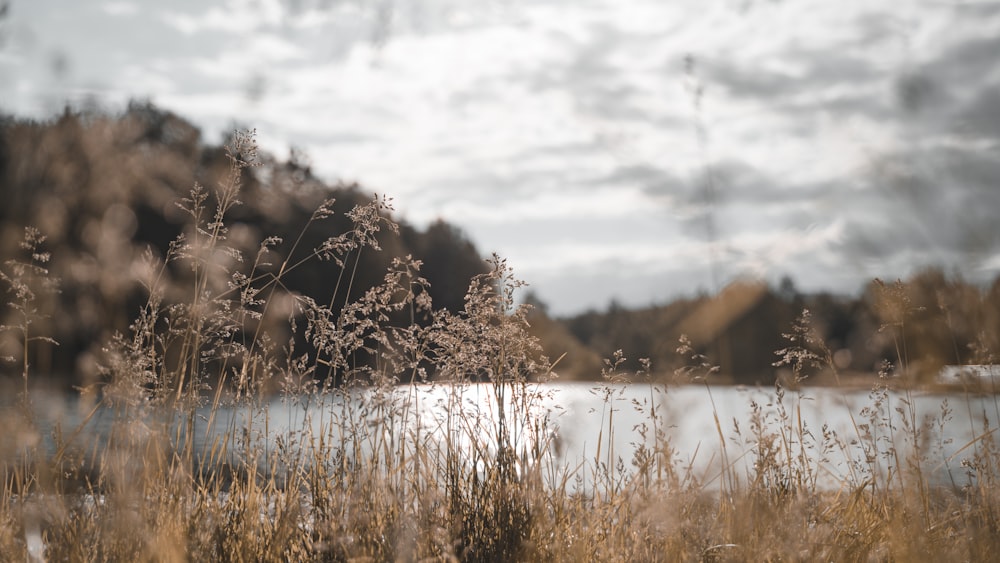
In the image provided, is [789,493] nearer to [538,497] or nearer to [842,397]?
[842,397]

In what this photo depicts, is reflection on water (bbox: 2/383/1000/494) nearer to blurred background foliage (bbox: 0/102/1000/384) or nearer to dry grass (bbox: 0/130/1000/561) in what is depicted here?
dry grass (bbox: 0/130/1000/561)

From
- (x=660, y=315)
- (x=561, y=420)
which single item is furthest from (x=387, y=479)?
(x=660, y=315)

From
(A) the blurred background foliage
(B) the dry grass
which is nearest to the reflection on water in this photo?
(B) the dry grass

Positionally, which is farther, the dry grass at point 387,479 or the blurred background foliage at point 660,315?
the blurred background foliage at point 660,315

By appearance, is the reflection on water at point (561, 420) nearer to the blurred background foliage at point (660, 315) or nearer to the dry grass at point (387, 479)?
the dry grass at point (387, 479)

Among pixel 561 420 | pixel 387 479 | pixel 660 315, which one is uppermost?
pixel 660 315

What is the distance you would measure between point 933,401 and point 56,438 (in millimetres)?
3495

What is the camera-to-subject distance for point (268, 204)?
27.9 metres

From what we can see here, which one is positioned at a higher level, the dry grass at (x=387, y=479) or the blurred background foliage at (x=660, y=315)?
the blurred background foliage at (x=660, y=315)

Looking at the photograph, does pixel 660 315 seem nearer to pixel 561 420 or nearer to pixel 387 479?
pixel 561 420

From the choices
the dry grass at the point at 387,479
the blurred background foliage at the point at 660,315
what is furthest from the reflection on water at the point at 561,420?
the blurred background foliage at the point at 660,315

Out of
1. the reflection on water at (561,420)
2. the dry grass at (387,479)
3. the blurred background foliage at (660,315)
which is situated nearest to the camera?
the dry grass at (387,479)

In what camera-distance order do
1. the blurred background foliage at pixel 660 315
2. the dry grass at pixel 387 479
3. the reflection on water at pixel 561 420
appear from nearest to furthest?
the dry grass at pixel 387 479 → the reflection on water at pixel 561 420 → the blurred background foliage at pixel 660 315

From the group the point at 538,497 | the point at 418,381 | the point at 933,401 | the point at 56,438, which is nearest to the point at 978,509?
the point at 933,401
